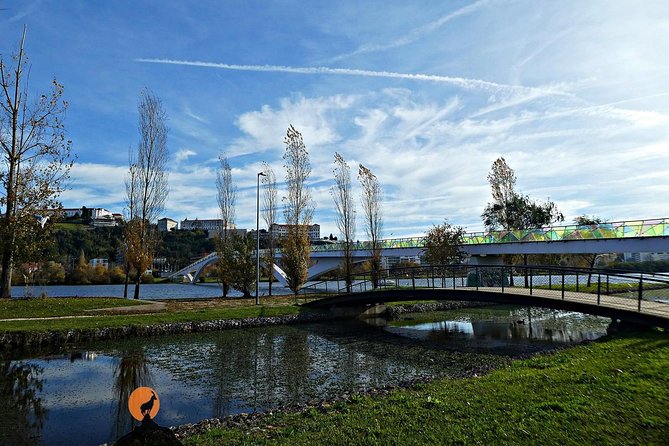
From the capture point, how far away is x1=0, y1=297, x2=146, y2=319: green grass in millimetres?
21328

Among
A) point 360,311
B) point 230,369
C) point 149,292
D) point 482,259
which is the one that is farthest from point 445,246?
point 149,292

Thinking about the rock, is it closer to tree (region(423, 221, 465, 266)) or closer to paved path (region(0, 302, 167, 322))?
paved path (region(0, 302, 167, 322))

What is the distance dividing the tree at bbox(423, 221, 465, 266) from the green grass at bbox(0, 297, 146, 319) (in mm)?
27420

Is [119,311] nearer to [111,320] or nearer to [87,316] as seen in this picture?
[87,316]

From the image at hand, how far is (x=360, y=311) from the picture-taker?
96.6 ft

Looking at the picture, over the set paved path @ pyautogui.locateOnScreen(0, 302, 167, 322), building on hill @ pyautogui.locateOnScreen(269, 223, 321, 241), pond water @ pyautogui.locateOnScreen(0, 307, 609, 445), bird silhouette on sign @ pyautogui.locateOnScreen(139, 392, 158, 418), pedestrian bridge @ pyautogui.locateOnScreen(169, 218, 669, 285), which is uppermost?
building on hill @ pyautogui.locateOnScreen(269, 223, 321, 241)

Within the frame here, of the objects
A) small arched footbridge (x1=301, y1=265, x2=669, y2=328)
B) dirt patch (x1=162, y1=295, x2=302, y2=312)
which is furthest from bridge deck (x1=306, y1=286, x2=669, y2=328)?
dirt patch (x1=162, y1=295, x2=302, y2=312)

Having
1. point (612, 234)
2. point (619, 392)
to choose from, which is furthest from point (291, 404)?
point (612, 234)

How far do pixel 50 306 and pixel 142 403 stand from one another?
76.1ft

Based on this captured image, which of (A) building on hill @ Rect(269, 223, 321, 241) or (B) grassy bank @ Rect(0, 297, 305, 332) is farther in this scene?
(A) building on hill @ Rect(269, 223, 321, 241)

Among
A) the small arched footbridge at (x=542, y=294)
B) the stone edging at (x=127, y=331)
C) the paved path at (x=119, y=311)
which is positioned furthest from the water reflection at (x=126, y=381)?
the small arched footbridge at (x=542, y=294)

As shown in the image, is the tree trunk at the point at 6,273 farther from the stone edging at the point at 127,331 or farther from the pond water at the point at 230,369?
the pond water at the point at 230,369

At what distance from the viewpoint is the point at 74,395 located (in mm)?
11070

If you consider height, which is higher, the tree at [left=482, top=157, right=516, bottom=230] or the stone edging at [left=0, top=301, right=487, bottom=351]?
the tree at [left=482, top=157, right=516, bottom=230]
